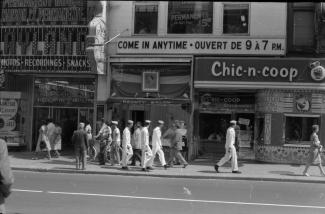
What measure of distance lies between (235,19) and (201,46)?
1.75 metres

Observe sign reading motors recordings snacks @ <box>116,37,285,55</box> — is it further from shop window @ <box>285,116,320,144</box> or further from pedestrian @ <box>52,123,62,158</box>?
pedestrian @ <box>52,123,62,158</box>

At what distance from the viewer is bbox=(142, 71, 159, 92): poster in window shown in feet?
69.9

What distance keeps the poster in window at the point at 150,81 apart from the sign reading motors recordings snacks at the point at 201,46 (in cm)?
87

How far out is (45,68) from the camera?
21891mm

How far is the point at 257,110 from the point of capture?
68.5ft

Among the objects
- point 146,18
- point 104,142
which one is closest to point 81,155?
point 104,142

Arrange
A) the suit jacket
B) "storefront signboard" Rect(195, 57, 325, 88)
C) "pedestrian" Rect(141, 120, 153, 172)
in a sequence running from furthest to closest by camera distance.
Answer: "storefront signboard" Rect(195, 57, 325, 88) → "pedestrian" Rect(141, 120, 153, 172) → the suit jacket

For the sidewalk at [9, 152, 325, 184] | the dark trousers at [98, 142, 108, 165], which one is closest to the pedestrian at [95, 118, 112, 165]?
the dark trousers at [98, 142, 108, 165]

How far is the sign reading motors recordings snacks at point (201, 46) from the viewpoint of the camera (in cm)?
2030

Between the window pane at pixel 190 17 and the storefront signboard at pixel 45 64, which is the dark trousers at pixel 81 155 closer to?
the storefront signboard at pixel 45 64

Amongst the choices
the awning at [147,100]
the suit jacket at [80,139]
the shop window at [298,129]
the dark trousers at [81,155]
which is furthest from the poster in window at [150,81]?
the shop window at [298,129]

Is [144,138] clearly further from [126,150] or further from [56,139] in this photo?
Result: [56,139]

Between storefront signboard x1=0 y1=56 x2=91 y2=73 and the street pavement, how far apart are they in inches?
258

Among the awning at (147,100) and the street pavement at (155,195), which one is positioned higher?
the awning at (147,100)
